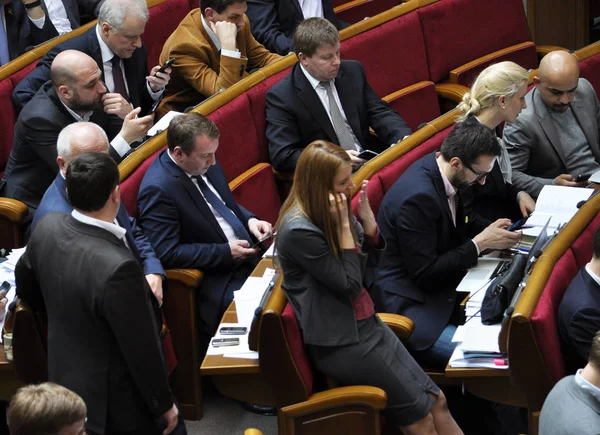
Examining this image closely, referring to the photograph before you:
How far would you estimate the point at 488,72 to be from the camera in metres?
2.19

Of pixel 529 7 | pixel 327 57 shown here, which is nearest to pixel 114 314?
pixel 327 57

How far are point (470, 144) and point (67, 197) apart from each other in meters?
0.77

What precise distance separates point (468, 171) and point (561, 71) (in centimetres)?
58

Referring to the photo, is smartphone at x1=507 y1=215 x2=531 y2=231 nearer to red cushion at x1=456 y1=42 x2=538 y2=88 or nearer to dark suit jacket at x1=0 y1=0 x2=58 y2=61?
red cushion at x1=456 y1=42 x2=538 y2=88

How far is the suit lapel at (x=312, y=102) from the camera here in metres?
2.33

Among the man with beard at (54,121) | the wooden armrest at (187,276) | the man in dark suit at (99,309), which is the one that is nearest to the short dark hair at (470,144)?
the wooden armrest at (187,276)

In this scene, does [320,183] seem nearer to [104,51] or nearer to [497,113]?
[497,113]

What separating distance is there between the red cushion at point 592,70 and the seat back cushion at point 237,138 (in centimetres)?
95

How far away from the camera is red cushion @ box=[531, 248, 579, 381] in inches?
61.6

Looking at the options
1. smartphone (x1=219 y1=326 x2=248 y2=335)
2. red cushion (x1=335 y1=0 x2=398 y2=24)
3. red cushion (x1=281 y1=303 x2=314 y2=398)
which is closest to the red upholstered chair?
red cushion (x1=281 y1=303 x2=314 y2=398)

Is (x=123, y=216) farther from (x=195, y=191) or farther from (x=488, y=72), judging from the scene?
(x=488, y=72)

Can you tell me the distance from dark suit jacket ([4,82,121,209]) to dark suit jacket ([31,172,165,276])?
274 mm

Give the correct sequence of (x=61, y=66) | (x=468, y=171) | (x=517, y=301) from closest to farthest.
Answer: (x=517, y=301), (x=468, y=171), (x=61, y=66)

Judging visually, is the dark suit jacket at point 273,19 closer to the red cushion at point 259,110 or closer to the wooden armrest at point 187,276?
the red cushion at point 259,110
